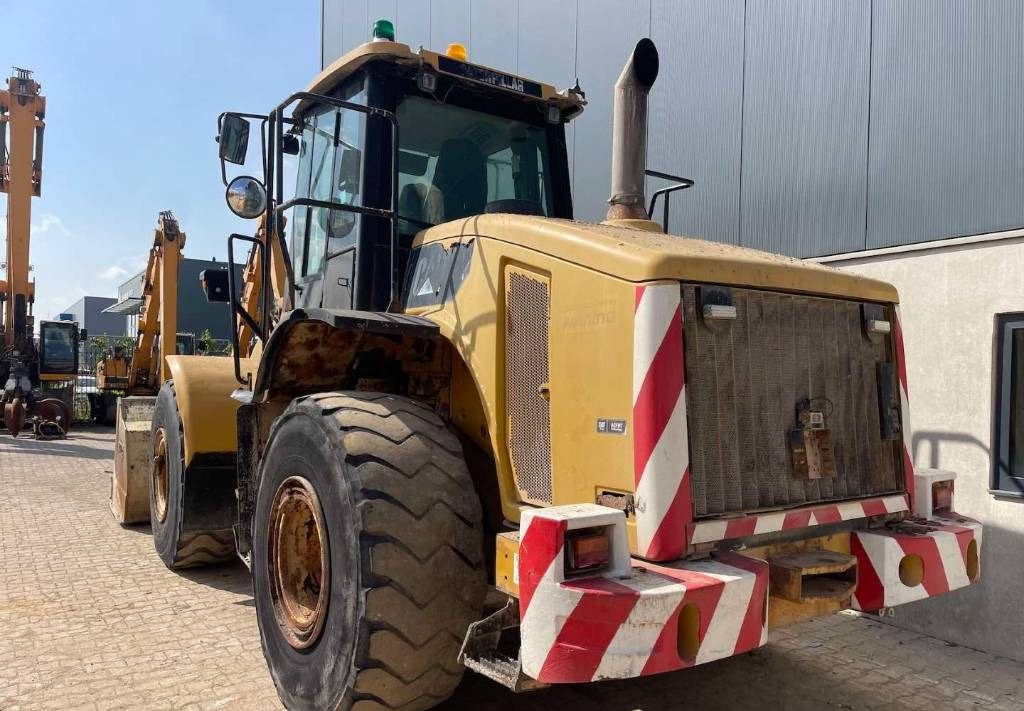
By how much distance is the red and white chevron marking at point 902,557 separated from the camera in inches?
118

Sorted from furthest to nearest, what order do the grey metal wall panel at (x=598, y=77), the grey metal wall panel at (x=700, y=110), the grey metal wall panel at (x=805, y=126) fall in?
the grey metal wall panel at (x=598, y=77) < the grey metal wall panel at (x=700, y=110) < the grey metal wall panel at (x=805, y=126)

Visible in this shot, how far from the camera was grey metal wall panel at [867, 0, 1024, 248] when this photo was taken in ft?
14.9

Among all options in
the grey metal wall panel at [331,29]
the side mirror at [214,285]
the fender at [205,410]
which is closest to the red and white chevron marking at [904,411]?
the fender at [205,410]

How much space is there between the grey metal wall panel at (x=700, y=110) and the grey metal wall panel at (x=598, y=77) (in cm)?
46

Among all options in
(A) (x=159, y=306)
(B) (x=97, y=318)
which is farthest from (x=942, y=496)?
(B) (x=97, y=318)

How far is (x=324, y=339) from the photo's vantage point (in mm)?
3867

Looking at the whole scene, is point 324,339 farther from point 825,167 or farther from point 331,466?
point 825,167

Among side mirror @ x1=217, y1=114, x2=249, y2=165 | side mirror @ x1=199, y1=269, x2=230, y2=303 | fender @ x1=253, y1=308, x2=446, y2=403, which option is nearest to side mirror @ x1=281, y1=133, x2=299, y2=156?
side mirror @ x1=217, y1=114, x2=249, y2=165

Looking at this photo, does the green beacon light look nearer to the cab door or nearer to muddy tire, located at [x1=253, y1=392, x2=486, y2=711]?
the cab door

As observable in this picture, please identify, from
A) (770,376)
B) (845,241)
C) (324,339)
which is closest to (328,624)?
(324,339)

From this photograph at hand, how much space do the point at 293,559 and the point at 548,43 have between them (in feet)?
23.8

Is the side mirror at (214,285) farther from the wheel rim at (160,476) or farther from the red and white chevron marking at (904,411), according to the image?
the red and white chevron marking at (904,411)

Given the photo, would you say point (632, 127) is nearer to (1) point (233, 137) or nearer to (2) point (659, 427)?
(2) point (659, 427)

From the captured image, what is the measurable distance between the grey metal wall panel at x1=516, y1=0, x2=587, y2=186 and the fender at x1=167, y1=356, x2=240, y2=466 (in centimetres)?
469
